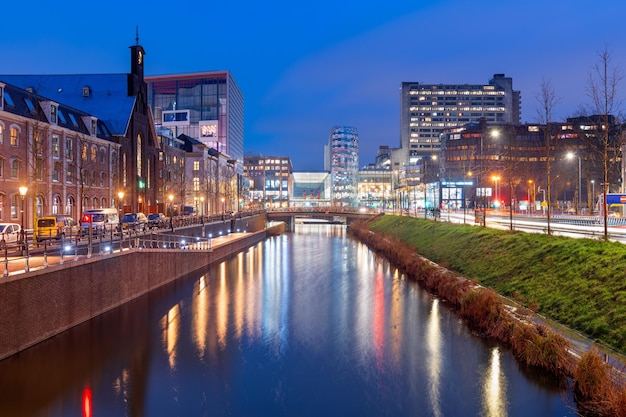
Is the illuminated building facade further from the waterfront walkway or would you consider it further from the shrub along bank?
the shrub along bank

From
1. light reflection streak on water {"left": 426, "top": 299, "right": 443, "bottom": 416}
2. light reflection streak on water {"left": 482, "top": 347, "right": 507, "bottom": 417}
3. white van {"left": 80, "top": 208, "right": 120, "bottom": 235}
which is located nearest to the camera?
light reflection streak on water {"left": 482, "top": 347, "right": 507, "bottom": 417}

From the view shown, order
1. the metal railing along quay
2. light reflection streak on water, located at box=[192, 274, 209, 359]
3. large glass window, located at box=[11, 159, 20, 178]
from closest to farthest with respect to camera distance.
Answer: the metal railing along quay, light reflection streak on water, located at box=[192, 274, 209, 359], large glass window, located at box=[11, 159, 20, 178]

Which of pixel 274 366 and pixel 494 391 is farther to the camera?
pixel 274 366

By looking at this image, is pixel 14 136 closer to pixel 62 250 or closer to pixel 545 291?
pixel 62 250

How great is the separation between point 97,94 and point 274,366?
62.2 metres

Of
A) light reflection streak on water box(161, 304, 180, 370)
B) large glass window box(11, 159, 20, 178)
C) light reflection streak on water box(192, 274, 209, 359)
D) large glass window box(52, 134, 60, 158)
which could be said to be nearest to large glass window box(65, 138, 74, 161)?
large glass window box(52, 134, 60, 158)

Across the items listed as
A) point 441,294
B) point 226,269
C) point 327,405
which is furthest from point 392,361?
point 226,269

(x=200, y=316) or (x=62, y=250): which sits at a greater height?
(x=62, y=250)

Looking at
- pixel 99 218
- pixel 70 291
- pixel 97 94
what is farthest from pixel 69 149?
pixel 70 291

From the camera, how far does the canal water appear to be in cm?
1741

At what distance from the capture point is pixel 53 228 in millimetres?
32969

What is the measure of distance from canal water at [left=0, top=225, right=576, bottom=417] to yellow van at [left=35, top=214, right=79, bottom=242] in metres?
6.31

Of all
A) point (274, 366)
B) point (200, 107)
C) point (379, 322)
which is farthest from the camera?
point (200, 107)

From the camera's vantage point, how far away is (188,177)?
343ft
